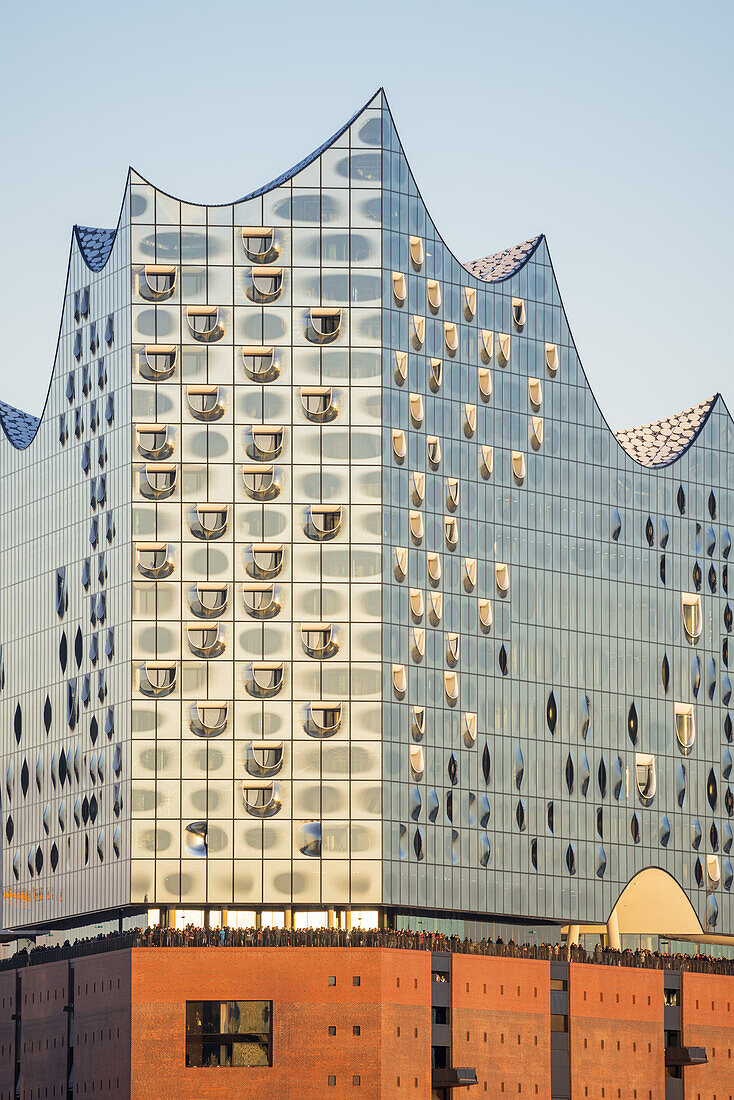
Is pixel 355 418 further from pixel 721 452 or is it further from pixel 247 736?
pixel 721 452

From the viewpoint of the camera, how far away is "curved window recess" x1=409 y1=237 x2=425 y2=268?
100500 mm

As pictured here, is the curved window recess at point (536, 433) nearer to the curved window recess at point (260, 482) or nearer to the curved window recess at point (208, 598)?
the curved window recess at point (260, 482)

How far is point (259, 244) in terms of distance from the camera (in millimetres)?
98750

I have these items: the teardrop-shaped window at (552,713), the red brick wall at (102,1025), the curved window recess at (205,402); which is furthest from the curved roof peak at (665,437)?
the red brick wall at (102,1025)

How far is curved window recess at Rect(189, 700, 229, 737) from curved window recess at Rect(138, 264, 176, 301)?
1757cm

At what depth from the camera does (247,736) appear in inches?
3777

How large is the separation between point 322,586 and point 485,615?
28.7 feet

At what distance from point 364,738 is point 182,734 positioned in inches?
299

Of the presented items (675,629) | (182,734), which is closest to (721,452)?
(675,629)

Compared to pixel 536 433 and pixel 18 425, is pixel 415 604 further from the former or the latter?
pixel 18 425

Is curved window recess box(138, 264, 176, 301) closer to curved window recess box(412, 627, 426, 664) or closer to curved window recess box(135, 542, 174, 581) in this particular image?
curved window recess box(135, 542, 174, 581)

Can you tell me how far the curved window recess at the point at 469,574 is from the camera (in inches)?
3976

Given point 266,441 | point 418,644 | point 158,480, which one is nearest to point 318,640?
point 418,644

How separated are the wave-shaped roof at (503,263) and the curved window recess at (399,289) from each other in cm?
547
